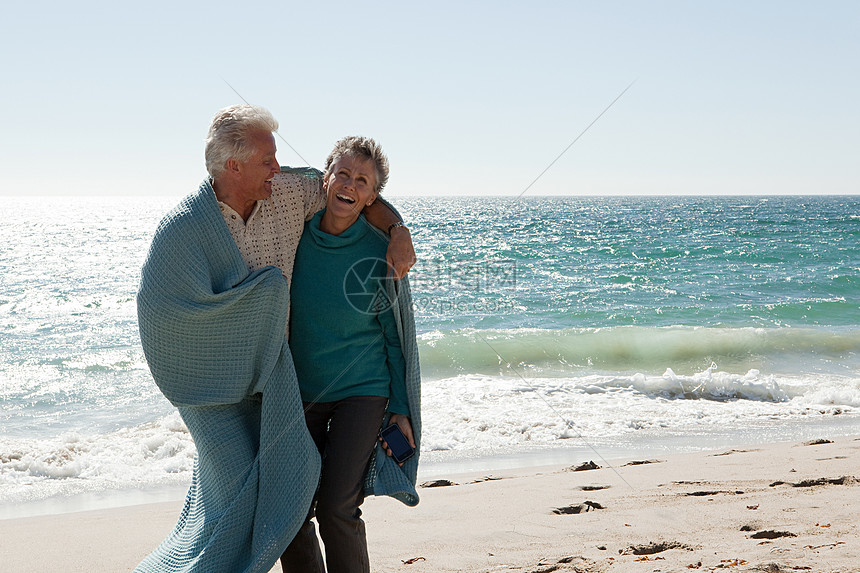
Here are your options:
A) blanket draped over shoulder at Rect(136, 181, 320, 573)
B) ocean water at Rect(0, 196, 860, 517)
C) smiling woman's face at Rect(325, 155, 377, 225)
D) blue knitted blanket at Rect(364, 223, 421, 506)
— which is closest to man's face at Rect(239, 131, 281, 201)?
blanket draped over shoulder at Rect(136, 181, 320, 573)

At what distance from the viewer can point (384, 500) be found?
461 centimetres

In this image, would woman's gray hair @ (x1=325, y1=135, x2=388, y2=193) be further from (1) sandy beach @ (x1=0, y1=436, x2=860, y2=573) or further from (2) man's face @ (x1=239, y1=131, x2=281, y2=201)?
(1) sandy beach @ (x1=0, y1=436, x2=860, y2=573)

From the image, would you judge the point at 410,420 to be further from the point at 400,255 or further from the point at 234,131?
the point at 234,131

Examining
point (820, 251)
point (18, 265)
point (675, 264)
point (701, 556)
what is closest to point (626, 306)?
point (675, 264)

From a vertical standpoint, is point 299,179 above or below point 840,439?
above

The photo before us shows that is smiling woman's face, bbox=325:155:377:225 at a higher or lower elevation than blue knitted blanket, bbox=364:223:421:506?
higher

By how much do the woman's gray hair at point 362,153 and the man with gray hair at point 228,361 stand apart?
317 millimetres

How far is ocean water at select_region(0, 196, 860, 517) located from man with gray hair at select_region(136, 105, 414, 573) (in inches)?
130

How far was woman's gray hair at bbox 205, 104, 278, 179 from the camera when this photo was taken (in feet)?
8.02

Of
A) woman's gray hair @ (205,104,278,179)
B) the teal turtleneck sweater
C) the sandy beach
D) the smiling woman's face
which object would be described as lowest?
the sandy beach

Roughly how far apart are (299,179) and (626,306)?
13.9m

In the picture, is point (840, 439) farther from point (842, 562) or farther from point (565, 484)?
point (842, 562)

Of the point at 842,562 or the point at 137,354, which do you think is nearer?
the point at 842,562

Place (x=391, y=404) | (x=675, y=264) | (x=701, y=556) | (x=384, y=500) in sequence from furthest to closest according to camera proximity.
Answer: (x=675, y=264) < (x=384, y=500) < (x=701, y=556) < (x=391, y=404)
